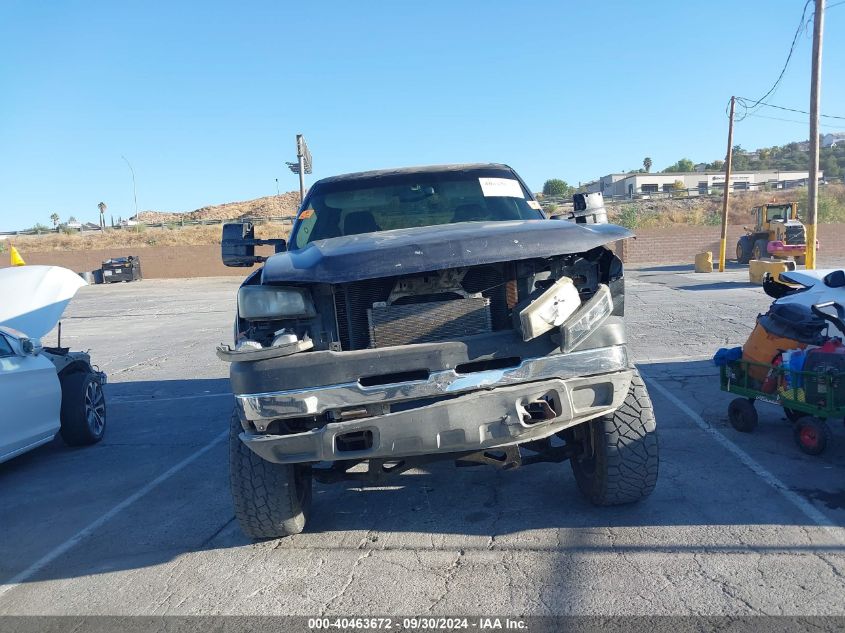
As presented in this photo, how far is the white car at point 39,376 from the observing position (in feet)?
18.1

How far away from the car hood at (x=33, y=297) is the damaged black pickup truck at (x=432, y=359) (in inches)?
162

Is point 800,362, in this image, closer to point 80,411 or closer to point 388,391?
point 388,391

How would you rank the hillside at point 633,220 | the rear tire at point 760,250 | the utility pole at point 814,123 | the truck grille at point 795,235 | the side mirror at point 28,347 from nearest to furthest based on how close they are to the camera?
the side mirror at point 28,347
the utility pole at point 814,123
the truck grille at point 795,235
the rear tire at point 760,250
the hillside at point 633,220

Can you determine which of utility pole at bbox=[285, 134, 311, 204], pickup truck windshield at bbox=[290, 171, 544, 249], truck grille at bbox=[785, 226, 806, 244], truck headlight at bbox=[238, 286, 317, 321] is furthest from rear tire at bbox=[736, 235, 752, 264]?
truck headlight at bbox=[238, 286, 317, 321]

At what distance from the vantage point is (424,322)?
3.35 meters

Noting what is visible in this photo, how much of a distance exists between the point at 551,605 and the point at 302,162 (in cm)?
1497

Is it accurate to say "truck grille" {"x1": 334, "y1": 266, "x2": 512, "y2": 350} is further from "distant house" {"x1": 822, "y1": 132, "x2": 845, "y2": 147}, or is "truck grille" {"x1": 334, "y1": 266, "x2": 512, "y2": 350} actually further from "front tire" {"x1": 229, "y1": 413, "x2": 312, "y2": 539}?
"distant house" {"x1": 822, "y1": 132, "x2": 845, "y2": 147}

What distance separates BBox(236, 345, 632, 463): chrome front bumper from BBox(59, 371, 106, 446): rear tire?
12.6 ft

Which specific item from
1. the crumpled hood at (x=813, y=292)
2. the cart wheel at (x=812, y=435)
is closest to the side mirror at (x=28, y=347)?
the cart wheel at (x=812, y=435)

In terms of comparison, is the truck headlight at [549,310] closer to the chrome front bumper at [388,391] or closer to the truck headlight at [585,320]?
the truck headlight at [585,320]

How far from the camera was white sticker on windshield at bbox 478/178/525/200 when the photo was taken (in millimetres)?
4891

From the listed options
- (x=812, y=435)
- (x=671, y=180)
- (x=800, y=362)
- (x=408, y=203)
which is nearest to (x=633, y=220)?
(x=800, y=362)

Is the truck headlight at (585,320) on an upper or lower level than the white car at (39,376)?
upper

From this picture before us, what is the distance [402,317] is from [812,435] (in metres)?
3.16
